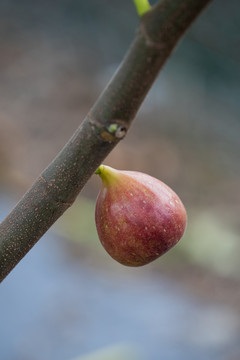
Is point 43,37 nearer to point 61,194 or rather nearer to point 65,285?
point 65,285

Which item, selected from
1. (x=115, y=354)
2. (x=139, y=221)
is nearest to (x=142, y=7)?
(x=139, y=221)

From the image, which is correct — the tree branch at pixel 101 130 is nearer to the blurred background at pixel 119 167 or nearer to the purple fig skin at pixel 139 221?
the purple fig skin at pixel 139 221

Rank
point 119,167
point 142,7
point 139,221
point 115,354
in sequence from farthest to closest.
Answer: point 119,167 → point 115,354 → point 139,221 → point 142,7

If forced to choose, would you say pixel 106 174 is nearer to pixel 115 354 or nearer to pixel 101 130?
pixel 101 130

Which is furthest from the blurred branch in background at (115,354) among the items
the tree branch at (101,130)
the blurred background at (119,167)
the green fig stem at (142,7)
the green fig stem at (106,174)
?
the green fig stem at (142,7)

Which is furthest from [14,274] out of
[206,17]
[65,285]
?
[206,17]

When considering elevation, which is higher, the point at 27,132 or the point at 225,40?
the point at 225,40
